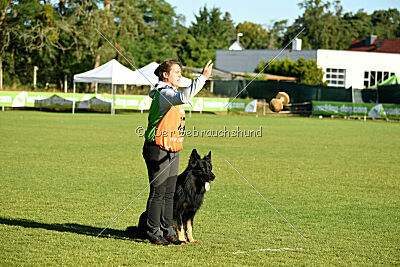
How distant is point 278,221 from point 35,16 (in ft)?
150

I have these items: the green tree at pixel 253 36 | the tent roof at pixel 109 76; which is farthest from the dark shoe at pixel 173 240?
the green tree at pixel 253 36

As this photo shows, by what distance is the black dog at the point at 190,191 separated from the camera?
6.21 metres

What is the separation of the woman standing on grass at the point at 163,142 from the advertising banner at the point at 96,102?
32.3m

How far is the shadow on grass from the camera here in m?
6.70

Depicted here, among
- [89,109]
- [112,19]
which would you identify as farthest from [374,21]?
[89,109]

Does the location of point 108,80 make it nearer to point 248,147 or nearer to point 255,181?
point 248,147

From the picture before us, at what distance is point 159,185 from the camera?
6.13 metres

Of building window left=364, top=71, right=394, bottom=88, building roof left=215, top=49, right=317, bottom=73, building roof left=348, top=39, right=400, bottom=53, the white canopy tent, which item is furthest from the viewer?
building roof left=348, top=39, right=400, bottom=53

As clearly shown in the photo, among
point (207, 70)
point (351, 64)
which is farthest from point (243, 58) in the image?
point (207, 70)

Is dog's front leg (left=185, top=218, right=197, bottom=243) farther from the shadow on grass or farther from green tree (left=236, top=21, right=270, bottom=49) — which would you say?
green tree (left=236, top=21, right=270, bottom=49)

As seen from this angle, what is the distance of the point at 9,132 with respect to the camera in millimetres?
21672

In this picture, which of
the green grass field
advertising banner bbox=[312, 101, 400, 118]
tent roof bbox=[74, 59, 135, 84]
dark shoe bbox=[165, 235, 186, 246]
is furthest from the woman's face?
advertising banner bbox=[312, 101, 400, 118]

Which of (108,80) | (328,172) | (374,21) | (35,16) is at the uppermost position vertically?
(374,21)

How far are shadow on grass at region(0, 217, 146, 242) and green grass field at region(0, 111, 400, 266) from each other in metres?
0.01
